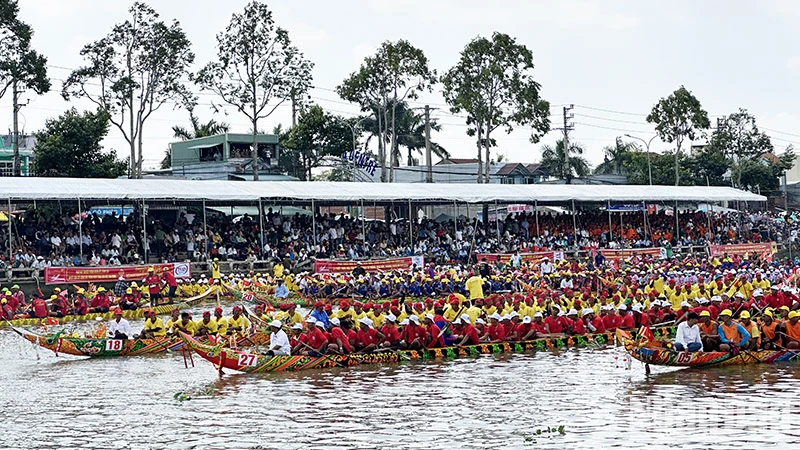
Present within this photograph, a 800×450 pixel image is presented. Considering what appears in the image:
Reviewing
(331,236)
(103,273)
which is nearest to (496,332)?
(103,273)

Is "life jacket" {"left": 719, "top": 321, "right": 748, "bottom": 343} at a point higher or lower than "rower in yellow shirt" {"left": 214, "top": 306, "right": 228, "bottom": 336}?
lower

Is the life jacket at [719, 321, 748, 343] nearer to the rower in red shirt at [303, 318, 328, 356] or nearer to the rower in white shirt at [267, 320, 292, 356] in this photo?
the rower in red shirt at [303, 318, 328, 356]

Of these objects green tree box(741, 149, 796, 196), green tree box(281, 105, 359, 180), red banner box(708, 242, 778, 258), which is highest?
green tree box(281, 105, 359, 180)

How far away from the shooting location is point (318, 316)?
68.1 feet

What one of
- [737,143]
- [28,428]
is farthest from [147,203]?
[737,143]

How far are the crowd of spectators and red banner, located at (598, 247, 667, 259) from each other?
5.91 feet

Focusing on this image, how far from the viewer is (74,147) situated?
4584cm

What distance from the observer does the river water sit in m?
13.7

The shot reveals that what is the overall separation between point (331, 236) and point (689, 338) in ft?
81.7

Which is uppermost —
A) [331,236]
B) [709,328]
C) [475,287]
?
[331,236]

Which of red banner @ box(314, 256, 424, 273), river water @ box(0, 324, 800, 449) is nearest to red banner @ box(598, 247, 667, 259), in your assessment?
red banner @ box(314, 256, 424, 273)

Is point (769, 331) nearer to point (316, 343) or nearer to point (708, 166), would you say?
point (316, 343)

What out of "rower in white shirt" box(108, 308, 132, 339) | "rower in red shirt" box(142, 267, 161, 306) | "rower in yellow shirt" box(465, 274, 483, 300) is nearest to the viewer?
"rower in white shirt" box(108, 308, 132, 339)

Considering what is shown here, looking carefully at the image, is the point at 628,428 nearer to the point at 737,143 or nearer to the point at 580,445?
the point at 580,445
